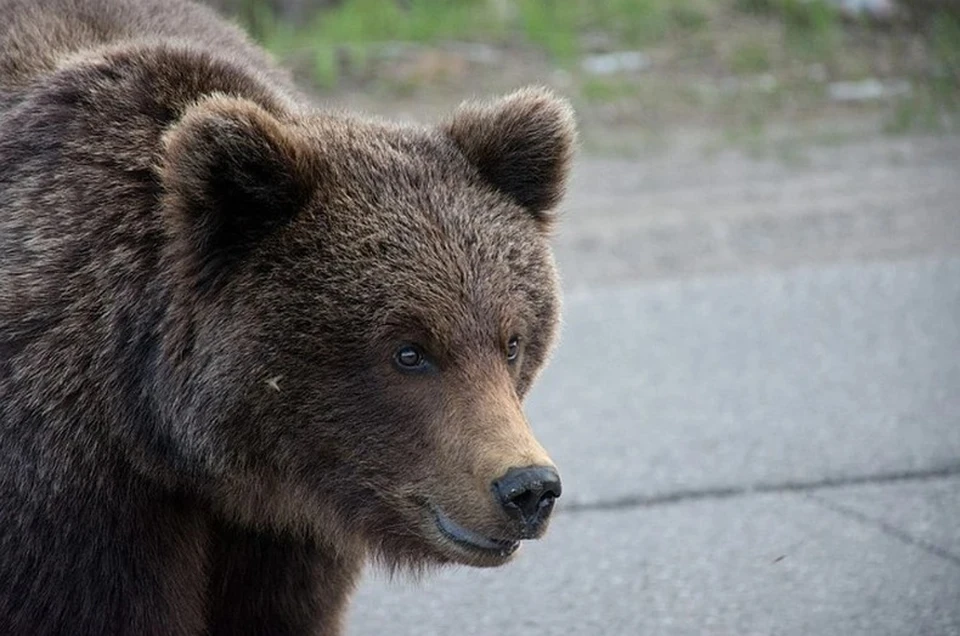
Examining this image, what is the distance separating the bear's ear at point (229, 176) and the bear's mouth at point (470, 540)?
80 centimetres

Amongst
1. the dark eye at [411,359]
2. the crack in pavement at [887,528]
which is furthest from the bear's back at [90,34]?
the crack in pavement at [887,528]

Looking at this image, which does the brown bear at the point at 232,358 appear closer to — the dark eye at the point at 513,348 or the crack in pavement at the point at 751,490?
the dark eye at the point at 513,348

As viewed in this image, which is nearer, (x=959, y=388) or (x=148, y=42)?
(x=148, y=42)

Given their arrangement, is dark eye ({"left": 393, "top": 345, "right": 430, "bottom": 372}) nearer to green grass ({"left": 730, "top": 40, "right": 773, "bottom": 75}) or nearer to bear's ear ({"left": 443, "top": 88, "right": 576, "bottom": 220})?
bear's ear ({"left": 443, "top": 88, "right": 576, "bottom": 220})

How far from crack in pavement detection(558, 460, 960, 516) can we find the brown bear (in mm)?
2067

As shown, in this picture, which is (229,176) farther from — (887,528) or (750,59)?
(750,59)

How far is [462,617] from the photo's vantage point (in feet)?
17.2

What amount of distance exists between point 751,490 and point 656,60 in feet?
23.6

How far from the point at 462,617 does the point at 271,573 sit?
1.12 meters

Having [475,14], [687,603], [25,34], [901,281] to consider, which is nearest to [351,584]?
[687,603]

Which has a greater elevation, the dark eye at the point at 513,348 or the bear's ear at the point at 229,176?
the bear's ear at the point at 229,176

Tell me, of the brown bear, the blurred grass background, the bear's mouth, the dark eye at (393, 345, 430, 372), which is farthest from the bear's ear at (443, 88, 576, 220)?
the blurred grass background

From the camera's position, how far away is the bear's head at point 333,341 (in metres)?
3.85

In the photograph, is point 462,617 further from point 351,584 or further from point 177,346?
point 177,346
